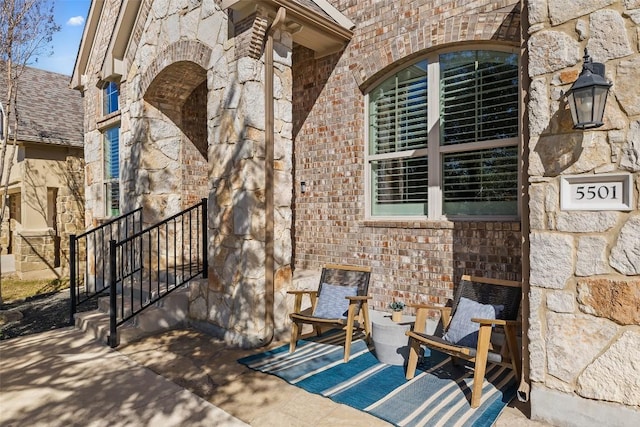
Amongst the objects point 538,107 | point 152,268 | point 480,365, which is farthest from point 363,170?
point 152,268

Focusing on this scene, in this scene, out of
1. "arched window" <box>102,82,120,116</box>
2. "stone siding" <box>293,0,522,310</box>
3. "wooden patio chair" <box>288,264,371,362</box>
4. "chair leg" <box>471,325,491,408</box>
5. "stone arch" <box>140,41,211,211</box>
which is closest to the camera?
"chair leg" <box>471,325,491,408</box>

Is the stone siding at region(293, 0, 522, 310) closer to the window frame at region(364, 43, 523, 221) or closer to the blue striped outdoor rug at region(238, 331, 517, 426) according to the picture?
the window frame at region(364, 43, 523, 221)

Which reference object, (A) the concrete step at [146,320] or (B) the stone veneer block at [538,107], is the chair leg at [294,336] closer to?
(A) the concrete step at [146,320]

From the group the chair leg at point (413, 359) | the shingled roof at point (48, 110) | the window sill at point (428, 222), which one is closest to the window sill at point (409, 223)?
the window sill at point (428, 222)

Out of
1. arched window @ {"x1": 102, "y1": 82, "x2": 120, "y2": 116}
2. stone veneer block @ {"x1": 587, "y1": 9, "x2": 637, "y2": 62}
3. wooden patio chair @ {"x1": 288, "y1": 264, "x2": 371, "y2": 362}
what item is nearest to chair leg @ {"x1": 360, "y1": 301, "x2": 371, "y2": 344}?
wooden patio chair @ {"x1": 288, "y1": 264, "x2": 371, "y2": 362}

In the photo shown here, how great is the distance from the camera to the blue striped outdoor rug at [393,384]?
110 inches

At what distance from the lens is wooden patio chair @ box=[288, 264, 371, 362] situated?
3.81 metres

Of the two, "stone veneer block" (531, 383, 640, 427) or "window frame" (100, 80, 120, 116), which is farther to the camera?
"window frame" (100, 80, 120, 116)

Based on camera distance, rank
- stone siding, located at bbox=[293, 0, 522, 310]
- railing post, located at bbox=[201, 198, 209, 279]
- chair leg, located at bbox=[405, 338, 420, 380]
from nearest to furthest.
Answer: chair leg, located at bbox=[405, 338, 420, 380]
stone siding, located at bbox=[293, 0, 522, 310]
railing post, located at bbox=[201, 198, 209, 279]

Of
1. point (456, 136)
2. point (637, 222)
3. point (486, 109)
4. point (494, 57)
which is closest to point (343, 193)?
point (456, 136)

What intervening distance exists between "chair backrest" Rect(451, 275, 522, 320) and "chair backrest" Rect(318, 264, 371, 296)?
99 centimetres

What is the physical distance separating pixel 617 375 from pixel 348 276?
8.32 feet

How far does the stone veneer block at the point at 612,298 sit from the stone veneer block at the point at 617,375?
107mm

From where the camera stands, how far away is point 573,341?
8.50 feet
